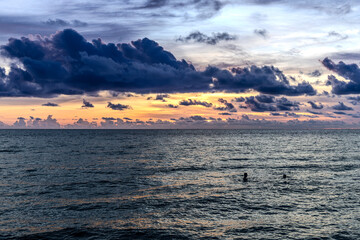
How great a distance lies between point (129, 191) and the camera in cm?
3453

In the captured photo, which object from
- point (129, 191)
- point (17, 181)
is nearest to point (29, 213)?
point (129, 191)

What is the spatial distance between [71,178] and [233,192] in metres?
23.9

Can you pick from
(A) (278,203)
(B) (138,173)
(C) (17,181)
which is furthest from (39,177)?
(A) (278,203)

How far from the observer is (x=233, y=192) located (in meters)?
34.2

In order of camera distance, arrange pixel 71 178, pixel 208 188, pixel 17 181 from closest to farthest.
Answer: pixel 208 188 → pixel 17 181 → pixel 71 178

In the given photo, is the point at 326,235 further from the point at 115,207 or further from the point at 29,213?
the point at 29,213

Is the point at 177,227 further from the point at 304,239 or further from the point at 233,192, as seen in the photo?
the point at 233,192

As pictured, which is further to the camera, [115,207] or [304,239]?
[115,207]

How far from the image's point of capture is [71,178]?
42312mm

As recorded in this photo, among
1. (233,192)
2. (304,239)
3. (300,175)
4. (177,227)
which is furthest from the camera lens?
(300,175)

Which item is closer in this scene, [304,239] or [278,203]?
[304,239]

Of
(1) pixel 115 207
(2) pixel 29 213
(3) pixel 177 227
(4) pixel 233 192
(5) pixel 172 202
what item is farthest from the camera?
(4) pixel 233 192

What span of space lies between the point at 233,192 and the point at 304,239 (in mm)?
13833

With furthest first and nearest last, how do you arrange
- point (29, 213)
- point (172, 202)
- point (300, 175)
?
point (300, 175) → point (172, 202) → point (29, 213)
